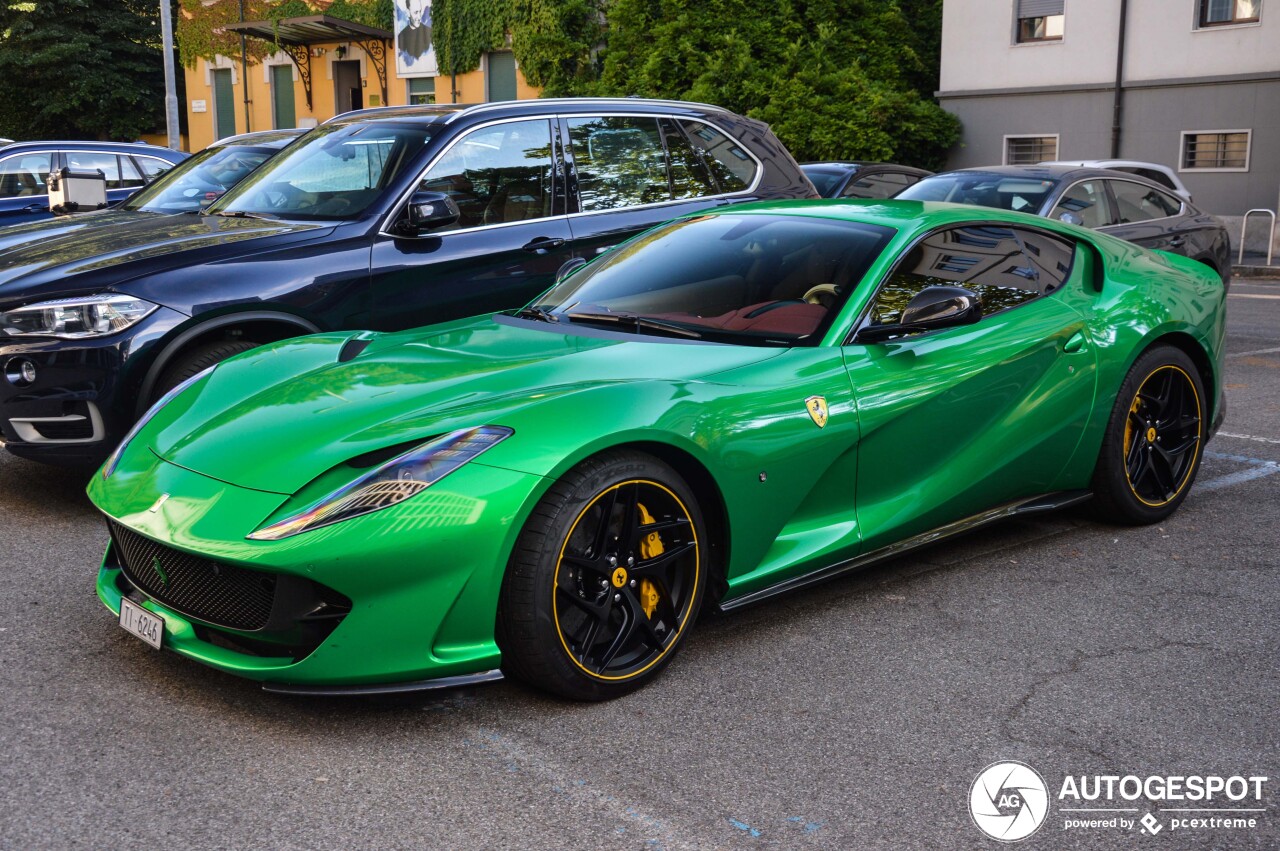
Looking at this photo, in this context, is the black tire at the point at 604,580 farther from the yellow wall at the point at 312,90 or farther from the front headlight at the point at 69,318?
the yellow wall at the point at 312,90

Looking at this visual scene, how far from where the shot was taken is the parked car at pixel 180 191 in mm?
6895

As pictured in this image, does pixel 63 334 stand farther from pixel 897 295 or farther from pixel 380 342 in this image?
pixel 897 295

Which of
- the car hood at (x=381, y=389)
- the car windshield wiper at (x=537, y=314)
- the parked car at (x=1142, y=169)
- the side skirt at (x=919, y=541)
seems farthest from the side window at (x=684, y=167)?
the parked car at (x=1142, y=169)

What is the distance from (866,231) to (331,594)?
2.43 metres

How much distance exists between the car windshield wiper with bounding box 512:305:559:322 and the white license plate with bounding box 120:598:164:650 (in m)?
1.74

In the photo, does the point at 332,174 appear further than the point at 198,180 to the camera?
No

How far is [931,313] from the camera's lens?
14.2 ft

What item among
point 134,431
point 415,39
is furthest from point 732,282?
point 415,39

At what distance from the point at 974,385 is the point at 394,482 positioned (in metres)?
2.18

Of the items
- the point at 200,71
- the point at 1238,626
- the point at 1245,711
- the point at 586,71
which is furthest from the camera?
the point at 200,71

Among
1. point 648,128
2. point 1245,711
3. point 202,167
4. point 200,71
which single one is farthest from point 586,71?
point 1245,711

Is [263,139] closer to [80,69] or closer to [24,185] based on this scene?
[24,185]

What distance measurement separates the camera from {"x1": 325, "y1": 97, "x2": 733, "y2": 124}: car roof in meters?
6.61

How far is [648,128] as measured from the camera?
23.4 ft
